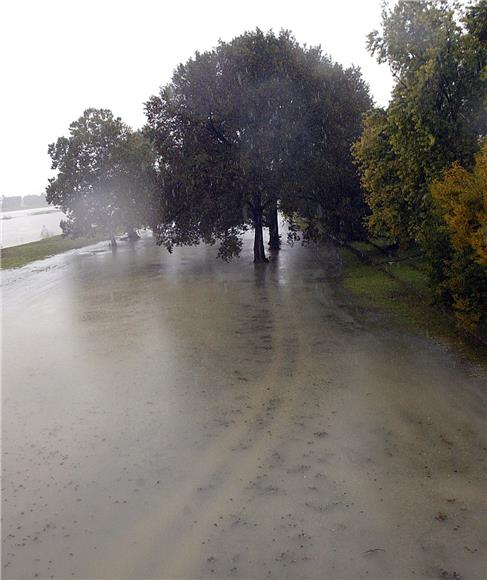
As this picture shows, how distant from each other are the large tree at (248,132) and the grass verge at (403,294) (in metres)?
4.18

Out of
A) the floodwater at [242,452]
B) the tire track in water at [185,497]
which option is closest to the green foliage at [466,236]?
the floodwater at [242,452]

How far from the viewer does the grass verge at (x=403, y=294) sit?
1490cm

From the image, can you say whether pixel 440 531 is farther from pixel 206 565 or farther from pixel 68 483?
pixel 68 483

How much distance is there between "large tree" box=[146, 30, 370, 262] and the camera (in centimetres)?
2858

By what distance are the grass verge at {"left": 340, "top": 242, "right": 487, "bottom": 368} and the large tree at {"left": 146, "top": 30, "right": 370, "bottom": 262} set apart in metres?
4.18

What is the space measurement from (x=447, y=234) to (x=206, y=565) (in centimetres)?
1294

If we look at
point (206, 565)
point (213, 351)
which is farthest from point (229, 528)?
point (213, 351)

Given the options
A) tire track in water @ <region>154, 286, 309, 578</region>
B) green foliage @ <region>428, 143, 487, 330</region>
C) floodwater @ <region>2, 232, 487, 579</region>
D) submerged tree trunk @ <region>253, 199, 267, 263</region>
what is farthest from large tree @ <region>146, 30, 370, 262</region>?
tire track in water @ <region>154, 286, 309, 578</region>

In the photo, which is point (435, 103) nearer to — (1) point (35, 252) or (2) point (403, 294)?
(2) point (403, 294)

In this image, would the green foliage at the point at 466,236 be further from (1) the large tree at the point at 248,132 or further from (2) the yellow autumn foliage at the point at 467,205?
(1) the large tree at the point at 248,132

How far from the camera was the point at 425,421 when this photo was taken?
387 inches

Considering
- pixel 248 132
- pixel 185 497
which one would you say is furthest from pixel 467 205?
pixel 248 132

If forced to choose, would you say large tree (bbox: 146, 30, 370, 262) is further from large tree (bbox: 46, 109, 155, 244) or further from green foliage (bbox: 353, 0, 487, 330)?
large tree (bbox: 46, 109, 155, 244)

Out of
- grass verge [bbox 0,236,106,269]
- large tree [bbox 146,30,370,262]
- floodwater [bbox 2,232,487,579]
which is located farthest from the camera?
grass verge [bbox 0,236,106,269]
